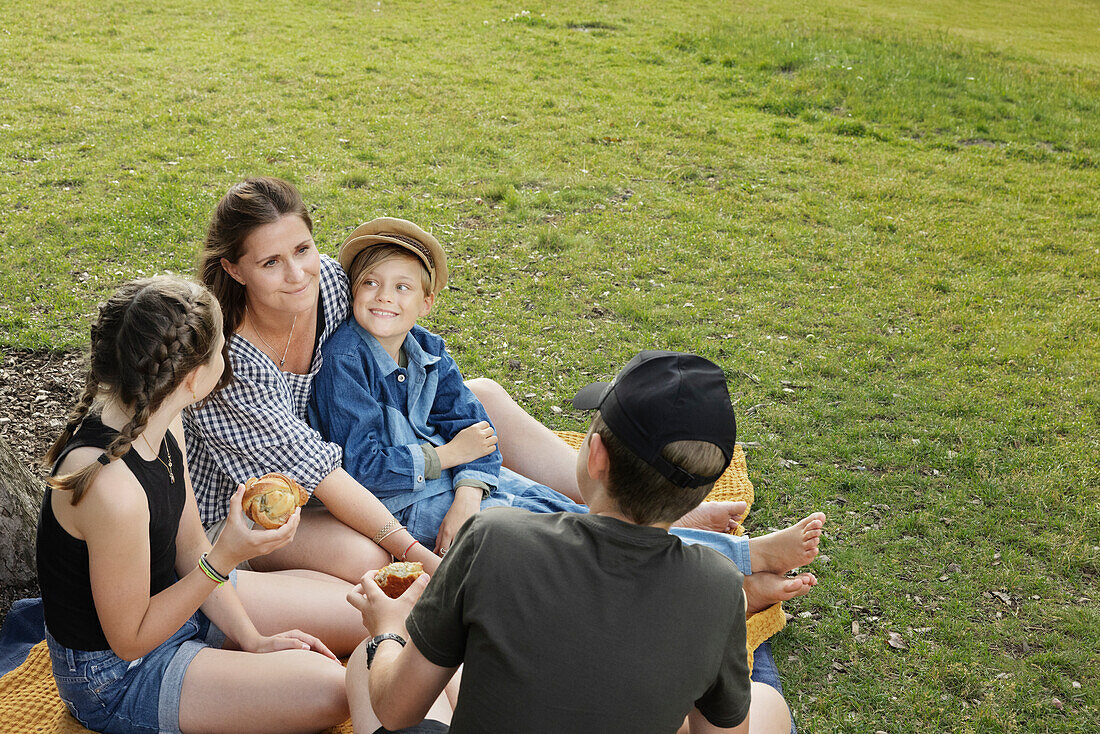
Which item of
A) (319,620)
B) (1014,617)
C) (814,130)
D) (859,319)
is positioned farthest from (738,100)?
(319,620)

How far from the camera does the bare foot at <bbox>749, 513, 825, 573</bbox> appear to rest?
331 centimetres

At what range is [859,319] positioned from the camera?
6617 mm

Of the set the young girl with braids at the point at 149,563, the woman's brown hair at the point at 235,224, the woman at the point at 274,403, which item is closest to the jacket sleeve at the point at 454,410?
the woman at the point at 274,403

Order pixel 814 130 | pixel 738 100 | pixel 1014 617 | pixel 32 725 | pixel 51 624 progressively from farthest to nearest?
pixel 738 100 → pixel 814 130 → pixel 1014 617 → pixel 32 725 → pixel 51 624

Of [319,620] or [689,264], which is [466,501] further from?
[689,264]

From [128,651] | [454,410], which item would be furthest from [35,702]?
[454,410]

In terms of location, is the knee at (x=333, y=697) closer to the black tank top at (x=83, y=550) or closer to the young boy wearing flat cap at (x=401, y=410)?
the black tank top at (x=83, y=550)

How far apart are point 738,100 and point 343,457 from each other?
9.49 metres

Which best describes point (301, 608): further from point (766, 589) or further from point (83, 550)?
point (766, 589)

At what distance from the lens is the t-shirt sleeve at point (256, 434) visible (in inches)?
126

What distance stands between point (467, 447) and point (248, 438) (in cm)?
86

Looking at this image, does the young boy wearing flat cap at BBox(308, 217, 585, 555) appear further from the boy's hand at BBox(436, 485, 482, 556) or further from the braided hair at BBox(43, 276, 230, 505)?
the braided hair at BBox(43, 276, 230, 505)

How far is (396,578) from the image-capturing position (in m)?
2.77

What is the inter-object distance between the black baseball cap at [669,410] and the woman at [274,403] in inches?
61.0
